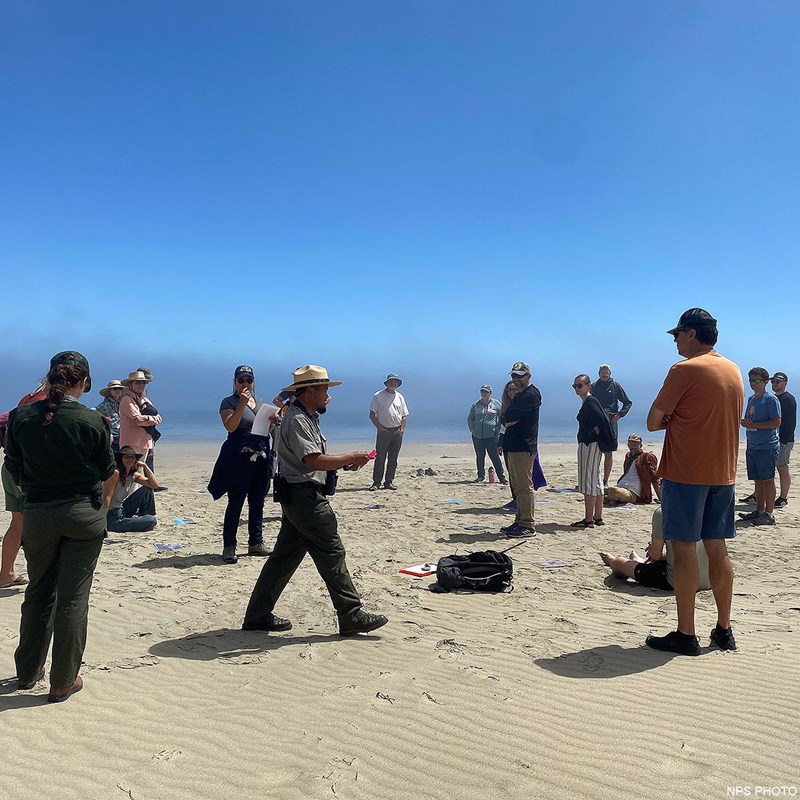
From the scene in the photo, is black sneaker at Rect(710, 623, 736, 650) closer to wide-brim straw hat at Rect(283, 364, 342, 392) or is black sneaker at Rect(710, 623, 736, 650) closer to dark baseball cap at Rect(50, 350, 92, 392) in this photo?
wide-brim straw hat at Rect(283, 364, 342, 392)

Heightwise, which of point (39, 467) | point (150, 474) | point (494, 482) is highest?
point (39, 467)

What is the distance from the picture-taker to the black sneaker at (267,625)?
16.5 ft

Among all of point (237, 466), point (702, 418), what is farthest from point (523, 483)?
point (702, 418)

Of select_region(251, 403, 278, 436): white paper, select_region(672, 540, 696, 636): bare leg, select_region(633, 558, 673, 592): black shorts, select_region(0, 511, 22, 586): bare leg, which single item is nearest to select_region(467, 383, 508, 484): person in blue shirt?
select_region(251, 403, 278, 436): white paper

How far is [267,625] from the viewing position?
504 centimetres

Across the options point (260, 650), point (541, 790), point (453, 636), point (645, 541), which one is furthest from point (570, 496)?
point (541, 790)

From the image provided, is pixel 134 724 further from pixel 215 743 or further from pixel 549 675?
pixel 549 675

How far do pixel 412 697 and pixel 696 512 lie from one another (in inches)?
89.2

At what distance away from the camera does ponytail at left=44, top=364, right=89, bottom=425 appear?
3.72 meters

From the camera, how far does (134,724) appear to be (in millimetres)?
3582

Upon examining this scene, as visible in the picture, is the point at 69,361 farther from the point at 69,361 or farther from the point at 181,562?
the point at 181,562

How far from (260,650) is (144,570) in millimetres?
2793

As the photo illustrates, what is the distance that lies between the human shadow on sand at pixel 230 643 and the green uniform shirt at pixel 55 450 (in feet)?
5.16

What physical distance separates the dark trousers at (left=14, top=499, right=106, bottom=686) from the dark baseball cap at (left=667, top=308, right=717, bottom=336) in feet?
13.5
